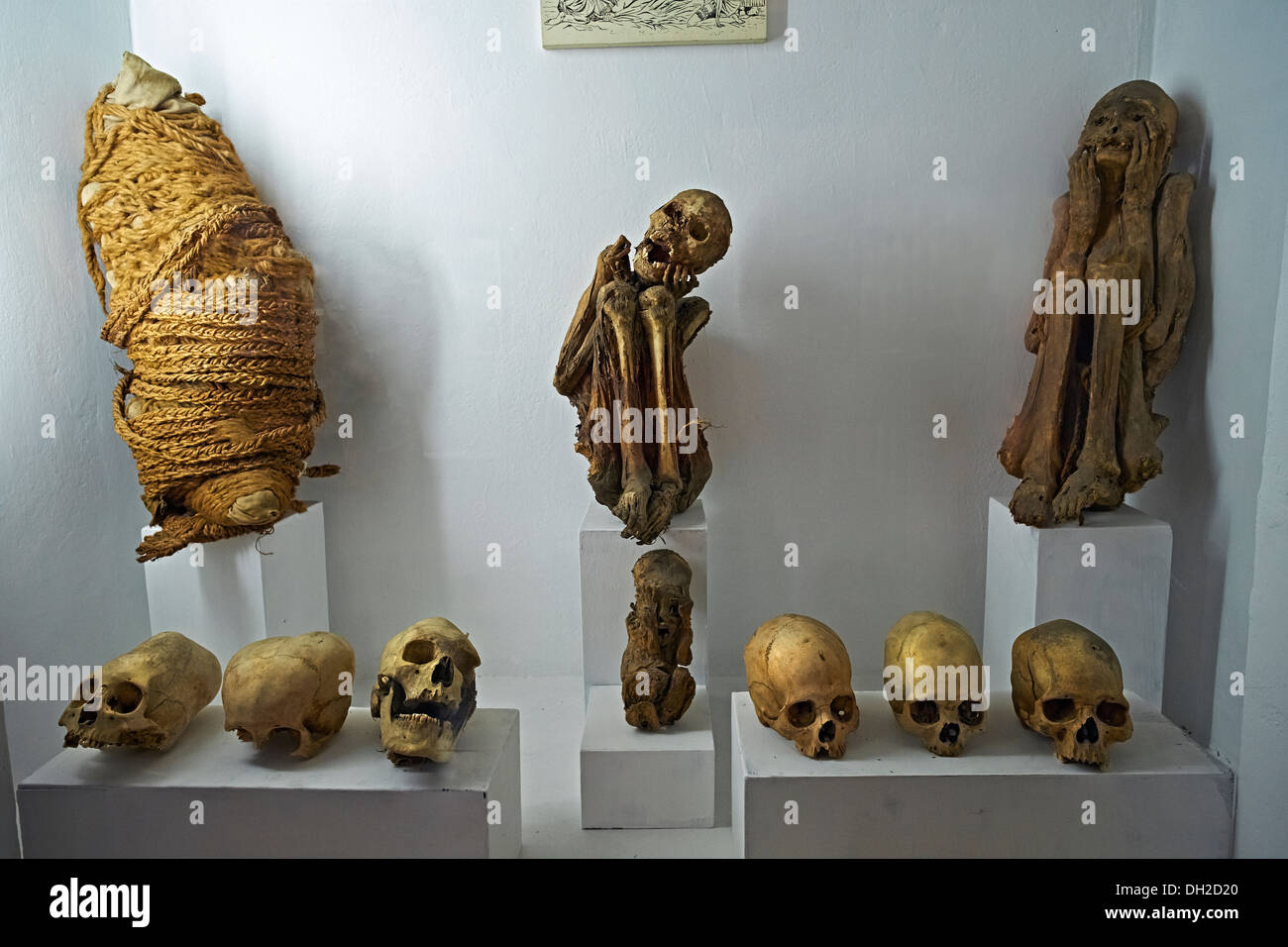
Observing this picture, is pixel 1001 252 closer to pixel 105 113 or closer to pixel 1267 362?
pixel 1267 362

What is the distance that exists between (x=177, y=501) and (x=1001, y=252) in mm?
2413

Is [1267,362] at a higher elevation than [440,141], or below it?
below

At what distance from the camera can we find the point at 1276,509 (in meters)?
1.88

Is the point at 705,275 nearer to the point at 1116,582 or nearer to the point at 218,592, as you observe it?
the point at 1116,582

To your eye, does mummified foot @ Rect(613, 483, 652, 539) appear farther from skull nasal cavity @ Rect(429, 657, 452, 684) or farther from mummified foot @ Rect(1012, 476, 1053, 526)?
mummified foot @ Rect(1012, 476, 1053, 526)

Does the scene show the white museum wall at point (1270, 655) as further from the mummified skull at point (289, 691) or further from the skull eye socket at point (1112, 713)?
the mummified skull at point (289, 691)

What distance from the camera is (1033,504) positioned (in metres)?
2.42

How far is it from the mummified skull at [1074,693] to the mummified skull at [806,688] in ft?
1.17

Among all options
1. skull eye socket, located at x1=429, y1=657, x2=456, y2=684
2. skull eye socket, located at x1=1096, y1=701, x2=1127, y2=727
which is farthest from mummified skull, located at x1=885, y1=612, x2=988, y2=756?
skull eye socket, located at x1=429, y1=657, x2=456, y2=684

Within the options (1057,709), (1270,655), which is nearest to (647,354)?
(1057,709)

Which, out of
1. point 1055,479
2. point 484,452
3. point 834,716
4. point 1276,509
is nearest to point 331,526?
point 484,452

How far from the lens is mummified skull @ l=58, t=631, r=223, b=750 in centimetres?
188

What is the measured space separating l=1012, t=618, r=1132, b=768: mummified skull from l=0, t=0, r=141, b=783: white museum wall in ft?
7.46

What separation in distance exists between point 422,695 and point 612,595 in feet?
2.54
